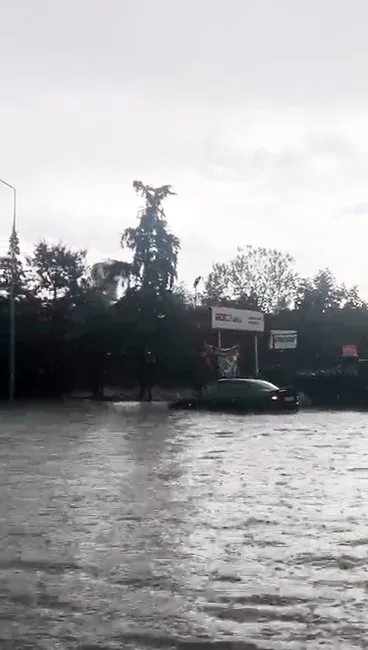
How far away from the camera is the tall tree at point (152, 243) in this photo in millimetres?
57312

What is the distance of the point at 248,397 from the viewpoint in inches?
1438

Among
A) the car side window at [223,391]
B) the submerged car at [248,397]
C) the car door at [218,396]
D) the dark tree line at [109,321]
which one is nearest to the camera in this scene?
the submerged car at [248,397]

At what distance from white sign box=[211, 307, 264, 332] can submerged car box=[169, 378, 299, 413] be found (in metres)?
16.0

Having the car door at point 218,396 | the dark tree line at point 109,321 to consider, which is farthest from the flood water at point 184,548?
the dark tree line at point 109,321

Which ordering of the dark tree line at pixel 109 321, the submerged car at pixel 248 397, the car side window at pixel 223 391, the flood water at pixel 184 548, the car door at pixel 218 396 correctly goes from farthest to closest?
the dark tree line at pixel 109 321 < the car door at pixel 218 396 < the car side window at pixel 223 391 < the submerged car at pixel 248 397 < the flood water at pixel 184 548

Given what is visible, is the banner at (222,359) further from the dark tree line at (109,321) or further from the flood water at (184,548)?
the flood water at (184,548)

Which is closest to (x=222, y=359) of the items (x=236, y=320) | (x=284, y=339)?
(x=236, y=320)

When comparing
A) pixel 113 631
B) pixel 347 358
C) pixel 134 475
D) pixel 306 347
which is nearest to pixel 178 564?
pixel 113 631

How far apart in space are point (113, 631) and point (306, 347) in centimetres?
6415

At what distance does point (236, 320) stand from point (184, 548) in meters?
45.7

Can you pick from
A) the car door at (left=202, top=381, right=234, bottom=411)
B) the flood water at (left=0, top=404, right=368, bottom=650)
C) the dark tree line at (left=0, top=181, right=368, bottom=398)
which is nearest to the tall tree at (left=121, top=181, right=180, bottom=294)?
the dark tree line at (left=0, top=181, right=368, bottom=398)

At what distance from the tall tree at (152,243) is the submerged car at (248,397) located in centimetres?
1922

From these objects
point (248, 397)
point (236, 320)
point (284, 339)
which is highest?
point (236, 320)

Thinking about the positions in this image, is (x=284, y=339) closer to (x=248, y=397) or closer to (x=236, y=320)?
(x=236, y=320)
